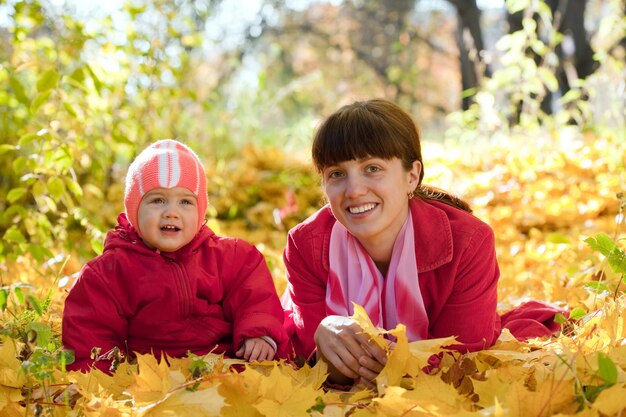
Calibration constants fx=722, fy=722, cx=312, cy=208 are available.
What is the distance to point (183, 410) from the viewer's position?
4.76ft

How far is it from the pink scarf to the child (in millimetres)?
216

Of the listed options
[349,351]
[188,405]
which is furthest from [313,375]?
[188,405]

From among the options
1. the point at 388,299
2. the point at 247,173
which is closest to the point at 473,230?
the point at 388,299

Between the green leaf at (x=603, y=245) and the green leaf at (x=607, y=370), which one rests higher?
the green leaf at (x=603, y=245)

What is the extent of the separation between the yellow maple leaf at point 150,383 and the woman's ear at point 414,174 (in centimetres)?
100

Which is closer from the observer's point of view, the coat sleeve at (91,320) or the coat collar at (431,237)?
the coat sleeve at (91,320)

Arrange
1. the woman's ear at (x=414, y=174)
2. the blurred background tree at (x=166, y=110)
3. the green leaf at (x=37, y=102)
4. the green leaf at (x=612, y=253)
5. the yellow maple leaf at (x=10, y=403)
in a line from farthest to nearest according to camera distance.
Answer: the blurred background tree at (x=166, y=110)
the green leaf at (x=37, y=102)
the woman's ear at (x=414, y=174)
the green leaf at (x=612, y=253)
the yellow maple leaf at (x=10, y=403)

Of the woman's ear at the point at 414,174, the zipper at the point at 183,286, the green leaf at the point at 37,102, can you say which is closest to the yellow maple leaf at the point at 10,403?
the zipper at the point at 183,286

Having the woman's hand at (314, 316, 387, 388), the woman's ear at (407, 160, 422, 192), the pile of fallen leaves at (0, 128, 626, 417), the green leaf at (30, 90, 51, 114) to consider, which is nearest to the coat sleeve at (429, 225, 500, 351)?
the pile of fallen leaves at (0, 128, 626, 417)

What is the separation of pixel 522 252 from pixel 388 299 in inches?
101

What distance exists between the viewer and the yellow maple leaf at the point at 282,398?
145 cm

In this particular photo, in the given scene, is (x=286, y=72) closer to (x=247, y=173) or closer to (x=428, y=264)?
(x=247, y=173)

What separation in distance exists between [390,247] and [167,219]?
69 cm

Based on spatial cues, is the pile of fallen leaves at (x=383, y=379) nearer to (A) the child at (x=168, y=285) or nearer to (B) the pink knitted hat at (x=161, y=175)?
(A) the child at (x=168, y=285)
